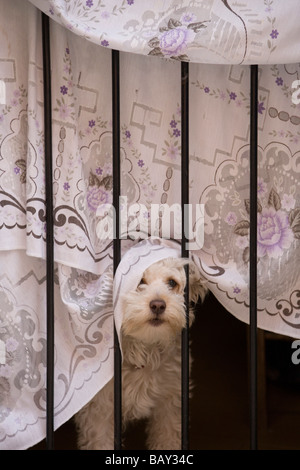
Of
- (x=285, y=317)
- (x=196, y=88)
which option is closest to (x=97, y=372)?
(x=285, y=317)

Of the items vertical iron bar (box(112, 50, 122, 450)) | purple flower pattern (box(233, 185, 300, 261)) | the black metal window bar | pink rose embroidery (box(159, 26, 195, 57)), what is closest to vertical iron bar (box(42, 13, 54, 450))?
the black metal window bar

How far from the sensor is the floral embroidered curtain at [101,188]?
129 centimetres

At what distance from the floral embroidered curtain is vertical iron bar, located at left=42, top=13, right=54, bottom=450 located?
0.02 m

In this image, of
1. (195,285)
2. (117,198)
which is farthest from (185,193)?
(195,285)

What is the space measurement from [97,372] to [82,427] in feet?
0.81

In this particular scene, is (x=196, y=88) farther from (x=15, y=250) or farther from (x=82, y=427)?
(x=82, y=427)

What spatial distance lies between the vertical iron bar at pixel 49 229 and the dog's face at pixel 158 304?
0.57ft

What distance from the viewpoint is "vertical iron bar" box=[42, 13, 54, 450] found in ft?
4.14

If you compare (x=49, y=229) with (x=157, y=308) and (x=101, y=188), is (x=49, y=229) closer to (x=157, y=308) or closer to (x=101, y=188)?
(x=101, y=188)

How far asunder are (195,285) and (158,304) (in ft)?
0.56

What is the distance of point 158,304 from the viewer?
50.4 inches

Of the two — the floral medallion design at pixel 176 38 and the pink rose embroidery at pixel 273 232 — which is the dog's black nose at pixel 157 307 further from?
the floral medallion design at pixel 176 38

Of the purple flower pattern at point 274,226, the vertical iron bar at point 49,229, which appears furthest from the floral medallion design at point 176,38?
the purple flower pattern at point 274,226

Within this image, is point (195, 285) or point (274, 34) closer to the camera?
point (274, 34)
